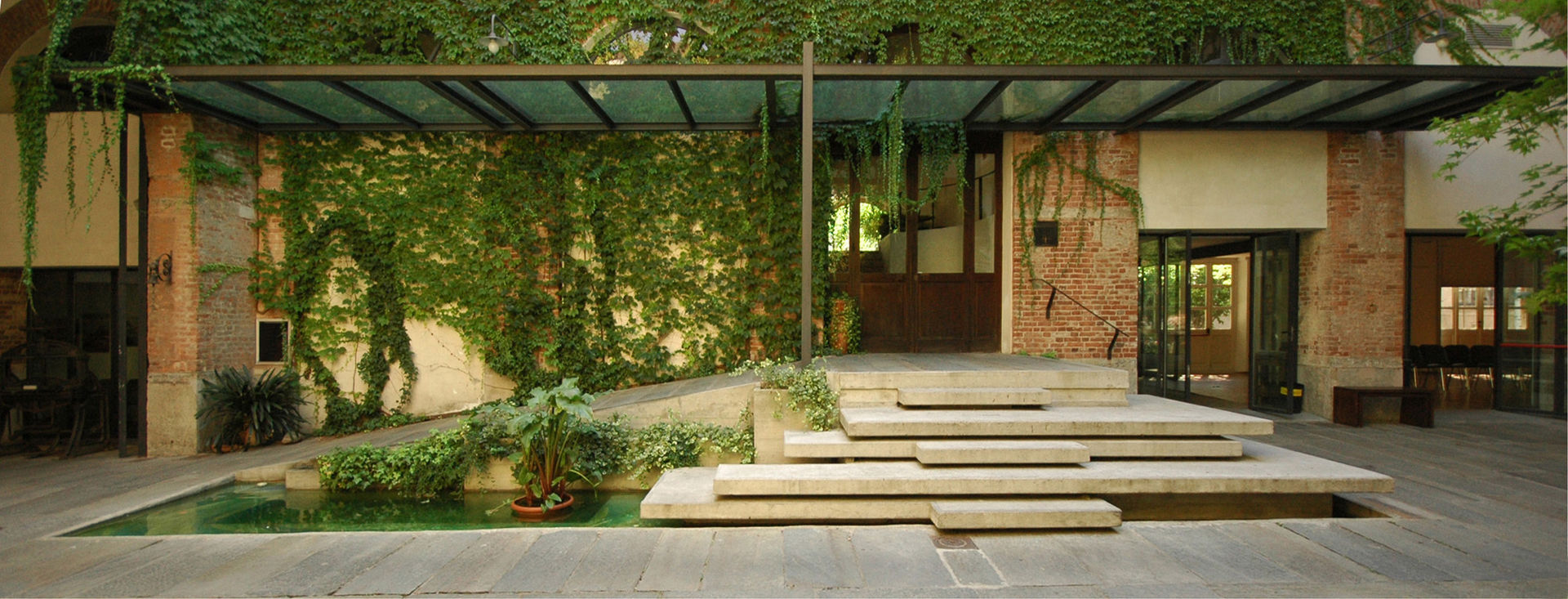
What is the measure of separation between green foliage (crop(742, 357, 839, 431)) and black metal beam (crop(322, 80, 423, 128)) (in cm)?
485

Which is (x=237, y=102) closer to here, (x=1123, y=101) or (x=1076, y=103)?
(x=1076, y=103)

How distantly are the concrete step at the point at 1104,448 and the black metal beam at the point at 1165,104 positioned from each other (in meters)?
3.58

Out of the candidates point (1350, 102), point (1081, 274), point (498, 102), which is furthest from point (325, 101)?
point (1350, 102)

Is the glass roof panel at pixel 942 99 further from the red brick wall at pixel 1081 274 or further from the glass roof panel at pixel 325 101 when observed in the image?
the glass roof panel at pixel 325 101

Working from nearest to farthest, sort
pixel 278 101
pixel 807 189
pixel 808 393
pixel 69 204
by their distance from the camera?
pixel 808 393
pixel 807 189
pixel 278 101
pixel 69 204

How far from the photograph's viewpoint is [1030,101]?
698 cm

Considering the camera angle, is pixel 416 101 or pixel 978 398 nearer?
pixel 978 398

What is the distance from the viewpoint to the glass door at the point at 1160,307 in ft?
27.3

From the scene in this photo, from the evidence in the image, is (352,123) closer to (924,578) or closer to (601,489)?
(601,489)

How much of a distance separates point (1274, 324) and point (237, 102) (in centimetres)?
1241

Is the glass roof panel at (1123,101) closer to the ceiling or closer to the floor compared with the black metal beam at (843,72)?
closer to the ceiling

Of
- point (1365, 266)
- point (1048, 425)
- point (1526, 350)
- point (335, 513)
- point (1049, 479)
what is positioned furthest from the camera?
point (1526, 350)

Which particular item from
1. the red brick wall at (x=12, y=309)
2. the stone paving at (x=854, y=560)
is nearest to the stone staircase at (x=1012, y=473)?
the stone paving at (x=854, y=560)

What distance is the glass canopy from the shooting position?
19.4ft
